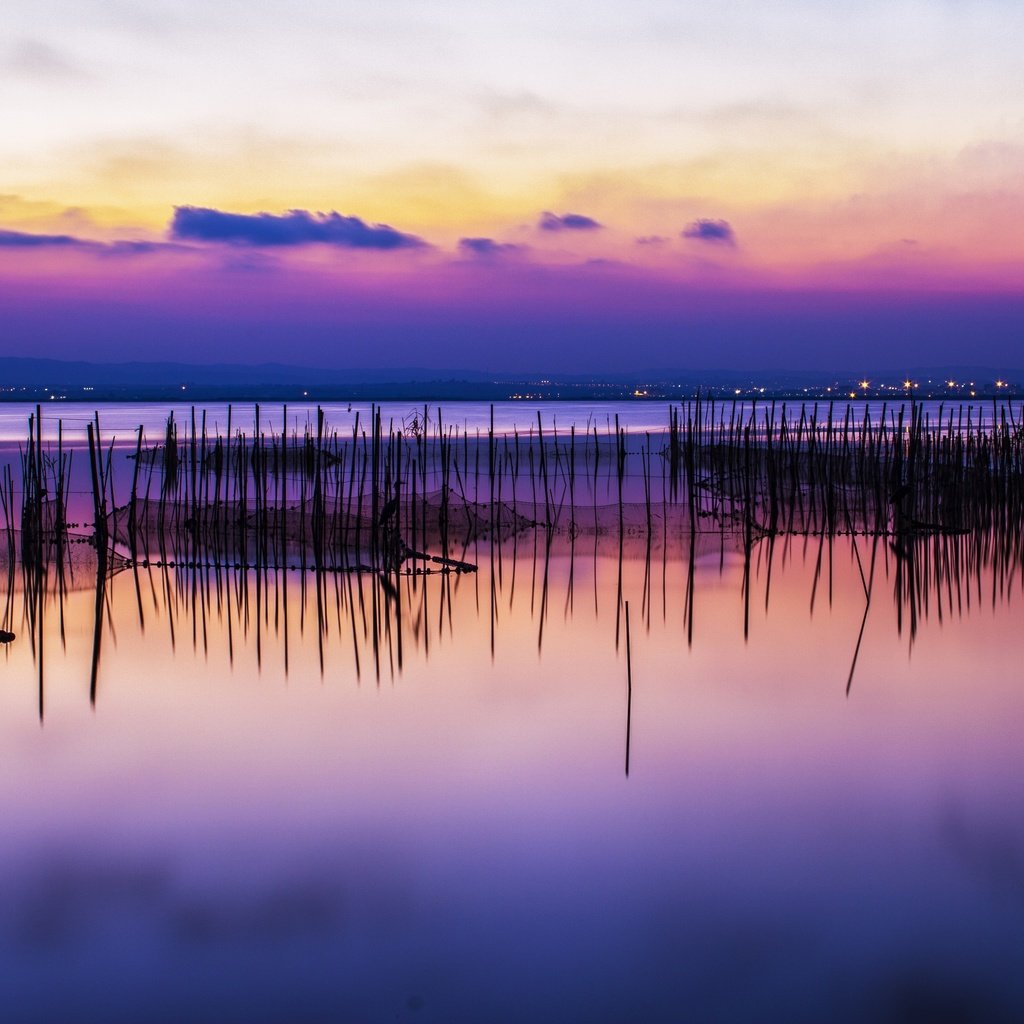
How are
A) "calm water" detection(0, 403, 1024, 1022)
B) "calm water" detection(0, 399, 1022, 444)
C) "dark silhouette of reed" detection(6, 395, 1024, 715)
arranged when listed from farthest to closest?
"calm water" detection(0, 399, 1022, 444) → "dark silhouette of reed" detection(6, 395, 1024, 715) → "calm water" detection(0, 403, 1024, 1022)

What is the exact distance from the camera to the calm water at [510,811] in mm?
3051

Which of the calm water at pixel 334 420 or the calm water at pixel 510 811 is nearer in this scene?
the calm water at pixel 510 811

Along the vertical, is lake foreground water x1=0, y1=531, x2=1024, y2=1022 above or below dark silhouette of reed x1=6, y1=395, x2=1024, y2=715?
below

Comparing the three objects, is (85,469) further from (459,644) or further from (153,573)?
(459,644)

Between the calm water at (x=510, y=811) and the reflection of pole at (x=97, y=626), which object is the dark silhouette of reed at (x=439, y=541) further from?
the calm water at (x=510, y=811)

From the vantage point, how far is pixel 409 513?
11.3 metres

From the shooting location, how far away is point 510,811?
14.0ft

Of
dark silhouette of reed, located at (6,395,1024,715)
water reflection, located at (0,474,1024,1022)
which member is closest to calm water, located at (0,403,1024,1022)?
water reflection, located at (0,474,1024,1022)

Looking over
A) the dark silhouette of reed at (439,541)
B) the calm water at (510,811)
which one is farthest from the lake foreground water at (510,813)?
the dark silhouette of reed at (439,541)

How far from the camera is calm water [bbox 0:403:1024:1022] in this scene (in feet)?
10.0

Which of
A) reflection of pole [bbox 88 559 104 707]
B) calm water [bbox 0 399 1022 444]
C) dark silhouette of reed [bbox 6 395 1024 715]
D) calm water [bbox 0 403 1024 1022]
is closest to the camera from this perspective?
calm water [bbox 0 403 1024 1022]

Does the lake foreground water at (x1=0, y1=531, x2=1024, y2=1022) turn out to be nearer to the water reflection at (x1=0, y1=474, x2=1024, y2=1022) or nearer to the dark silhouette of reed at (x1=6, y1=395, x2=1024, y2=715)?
the water reflection at (x1=0, y1=474, x2=1024, y2=1022)

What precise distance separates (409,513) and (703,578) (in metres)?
3.40

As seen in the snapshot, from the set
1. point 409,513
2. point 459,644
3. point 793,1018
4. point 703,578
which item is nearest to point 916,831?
point 793,1018
